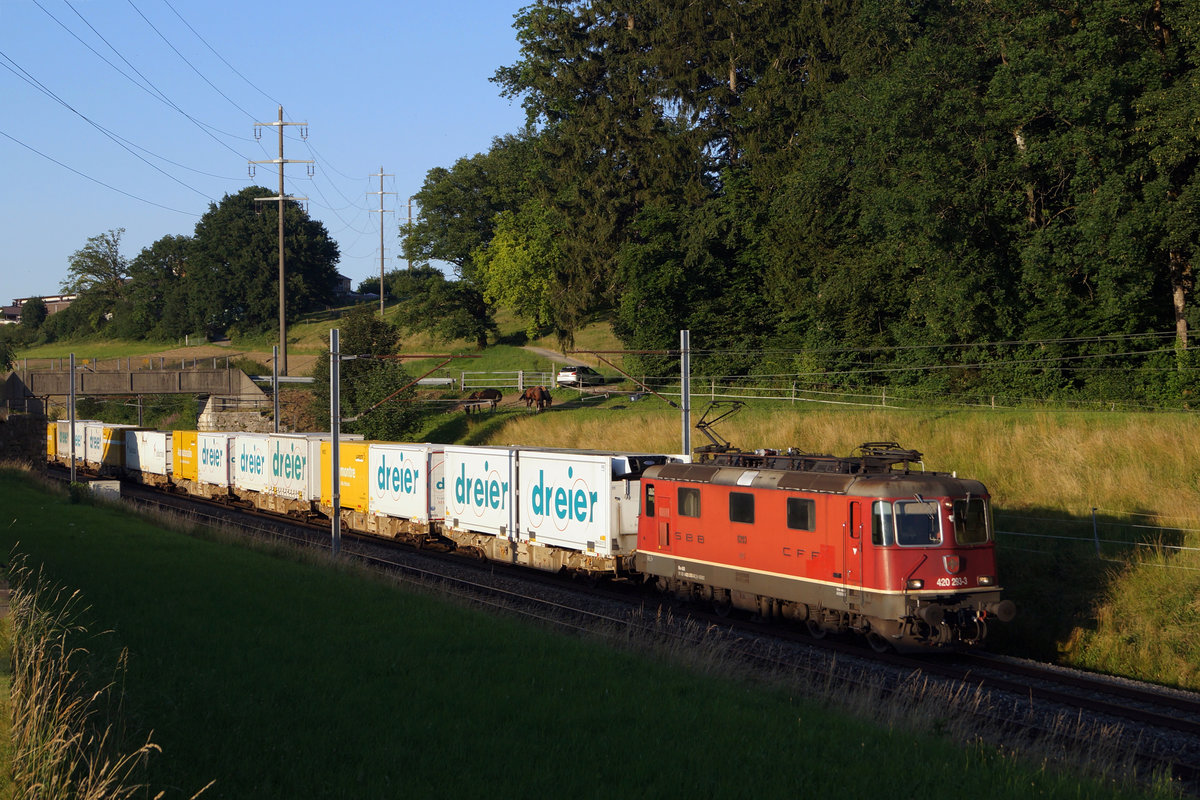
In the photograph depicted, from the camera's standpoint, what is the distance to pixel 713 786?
7.78 metres

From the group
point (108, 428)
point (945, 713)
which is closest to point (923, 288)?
point (945, 713)

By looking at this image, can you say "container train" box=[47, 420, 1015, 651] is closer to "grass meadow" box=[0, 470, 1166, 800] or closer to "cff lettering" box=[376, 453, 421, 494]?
"cff lettering" box=[376, 453, 421, 494]

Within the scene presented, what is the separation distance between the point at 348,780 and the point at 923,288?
34.1 m

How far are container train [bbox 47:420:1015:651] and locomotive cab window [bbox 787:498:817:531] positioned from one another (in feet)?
0.09

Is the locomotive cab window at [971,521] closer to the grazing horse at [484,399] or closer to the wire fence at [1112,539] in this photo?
the wire fence at [1112,539]

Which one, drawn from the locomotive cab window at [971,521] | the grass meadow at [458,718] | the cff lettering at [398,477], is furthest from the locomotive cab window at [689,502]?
the cff lettering at [398,477]

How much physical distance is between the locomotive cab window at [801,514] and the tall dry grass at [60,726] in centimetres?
1184

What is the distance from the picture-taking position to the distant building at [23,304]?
153m

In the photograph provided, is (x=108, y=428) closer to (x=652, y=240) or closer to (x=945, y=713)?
(x=652, y=240)

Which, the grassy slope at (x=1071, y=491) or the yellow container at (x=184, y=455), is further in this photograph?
the yellow container at (x=184, y=455)

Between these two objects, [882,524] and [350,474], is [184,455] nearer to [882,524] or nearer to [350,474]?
[350,474]

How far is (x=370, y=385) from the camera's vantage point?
50062 mm

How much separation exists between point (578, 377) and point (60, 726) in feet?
165

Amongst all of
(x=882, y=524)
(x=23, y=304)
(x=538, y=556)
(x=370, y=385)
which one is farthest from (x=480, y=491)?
(x=23, y=304)
